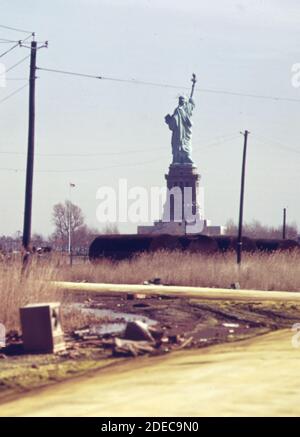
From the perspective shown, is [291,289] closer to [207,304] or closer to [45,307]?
[207,304]

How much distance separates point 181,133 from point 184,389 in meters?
80.3

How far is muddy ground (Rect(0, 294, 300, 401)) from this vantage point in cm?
1253

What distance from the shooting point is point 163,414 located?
377 inches

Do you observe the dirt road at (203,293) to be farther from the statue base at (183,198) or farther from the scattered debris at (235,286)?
the statue base at (183,198)

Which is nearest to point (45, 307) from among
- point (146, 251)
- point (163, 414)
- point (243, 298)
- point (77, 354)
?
point (77, 354)

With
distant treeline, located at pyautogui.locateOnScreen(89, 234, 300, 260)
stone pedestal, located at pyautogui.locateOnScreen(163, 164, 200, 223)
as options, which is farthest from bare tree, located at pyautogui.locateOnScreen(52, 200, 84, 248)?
distant treeline, located at pyautogui.locateOnScreen(89, 234, 300, 260)

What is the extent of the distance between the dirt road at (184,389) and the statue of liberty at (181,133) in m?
76.8

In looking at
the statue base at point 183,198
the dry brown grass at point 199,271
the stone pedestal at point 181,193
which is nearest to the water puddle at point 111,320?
the dry brown grass at point 199,271

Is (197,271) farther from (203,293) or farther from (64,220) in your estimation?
(64,220)

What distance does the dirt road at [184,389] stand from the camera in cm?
991

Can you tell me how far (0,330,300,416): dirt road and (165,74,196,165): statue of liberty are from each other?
76.8 m

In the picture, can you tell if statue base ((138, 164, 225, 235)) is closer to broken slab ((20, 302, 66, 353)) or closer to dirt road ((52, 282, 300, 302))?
dirt road ((52, 282, 300, 302))

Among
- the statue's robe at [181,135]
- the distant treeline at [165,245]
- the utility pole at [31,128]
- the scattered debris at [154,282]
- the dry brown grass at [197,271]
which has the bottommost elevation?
the scattered debris at [154,282]
